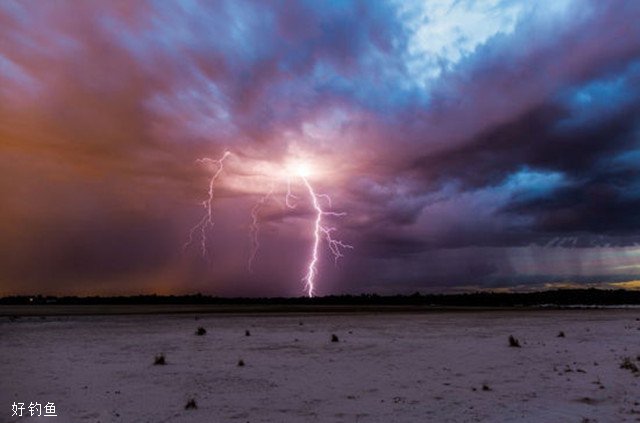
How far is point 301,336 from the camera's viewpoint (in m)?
32.2

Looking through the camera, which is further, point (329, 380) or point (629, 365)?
point (629, 365)

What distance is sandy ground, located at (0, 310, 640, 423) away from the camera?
44.5 feet

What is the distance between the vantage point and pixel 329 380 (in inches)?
704

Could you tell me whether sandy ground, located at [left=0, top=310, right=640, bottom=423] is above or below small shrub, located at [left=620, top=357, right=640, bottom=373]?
above

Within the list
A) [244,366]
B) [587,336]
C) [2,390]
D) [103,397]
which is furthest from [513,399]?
[587,336]

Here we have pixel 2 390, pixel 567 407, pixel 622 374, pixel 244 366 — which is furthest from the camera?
pixel 244 366

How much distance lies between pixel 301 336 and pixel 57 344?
43.9 ft

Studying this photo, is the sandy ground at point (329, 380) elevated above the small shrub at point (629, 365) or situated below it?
above

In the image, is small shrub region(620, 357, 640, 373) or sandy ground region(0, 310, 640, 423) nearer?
sandy ground region(0, 310, 640, 423)

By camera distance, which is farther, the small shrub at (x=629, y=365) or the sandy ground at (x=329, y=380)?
the small shrub at (x=629, y=365)

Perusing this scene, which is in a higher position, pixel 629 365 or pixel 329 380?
pixel 329 380

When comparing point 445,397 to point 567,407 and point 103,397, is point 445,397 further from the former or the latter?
point 103,397

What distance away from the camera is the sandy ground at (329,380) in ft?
44.5

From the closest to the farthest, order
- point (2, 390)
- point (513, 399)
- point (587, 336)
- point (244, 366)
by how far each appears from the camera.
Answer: point (513, 399), point (2, 390), point (244, 366), point (587, 336)
